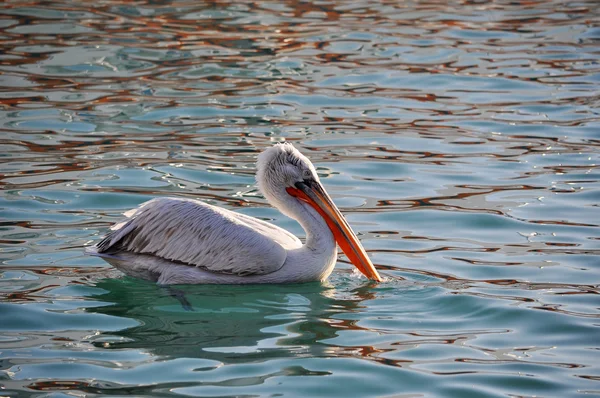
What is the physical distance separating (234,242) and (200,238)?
0.20 meters

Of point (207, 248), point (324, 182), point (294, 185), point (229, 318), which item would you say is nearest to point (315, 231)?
point (294, 185)

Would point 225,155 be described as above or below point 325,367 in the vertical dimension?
above

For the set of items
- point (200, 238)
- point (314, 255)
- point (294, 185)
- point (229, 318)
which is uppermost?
point (294, 185)

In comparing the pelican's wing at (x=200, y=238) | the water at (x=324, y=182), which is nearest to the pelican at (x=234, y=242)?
the pelican's wing at (x=200, y=238)

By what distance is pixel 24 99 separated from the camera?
930 centimetres

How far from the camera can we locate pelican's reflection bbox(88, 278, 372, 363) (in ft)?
15.0

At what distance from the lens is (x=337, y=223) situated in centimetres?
573

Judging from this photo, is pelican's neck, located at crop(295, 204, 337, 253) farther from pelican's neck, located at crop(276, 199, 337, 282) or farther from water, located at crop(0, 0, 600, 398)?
water, located at crop(0, 0, 600, 398)

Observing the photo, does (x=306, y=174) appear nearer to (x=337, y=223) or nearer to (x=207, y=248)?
(x=337, y=223)

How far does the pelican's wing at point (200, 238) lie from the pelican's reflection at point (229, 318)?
151 millimetres

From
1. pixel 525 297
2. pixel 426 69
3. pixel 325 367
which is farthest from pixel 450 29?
pixel 325 367

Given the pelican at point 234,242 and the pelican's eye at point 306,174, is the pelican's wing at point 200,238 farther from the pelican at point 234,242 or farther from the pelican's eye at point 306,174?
the pelican's eye at point 306,174

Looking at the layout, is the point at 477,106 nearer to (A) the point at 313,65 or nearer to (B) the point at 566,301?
(A) the point at 313,65

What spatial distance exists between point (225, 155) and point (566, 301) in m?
3.52
